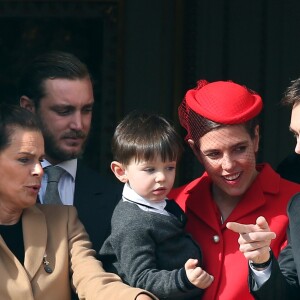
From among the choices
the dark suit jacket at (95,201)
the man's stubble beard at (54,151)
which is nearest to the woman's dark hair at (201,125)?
the dark suit jacket at (95,201)

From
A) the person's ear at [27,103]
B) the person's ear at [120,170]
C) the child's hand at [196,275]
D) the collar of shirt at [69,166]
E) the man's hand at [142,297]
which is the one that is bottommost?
the man's hand at [142,297]

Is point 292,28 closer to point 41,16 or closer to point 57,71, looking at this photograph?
point 41,16

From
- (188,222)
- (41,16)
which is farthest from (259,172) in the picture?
(41,16)

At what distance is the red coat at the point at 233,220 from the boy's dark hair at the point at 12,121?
0.63 meters

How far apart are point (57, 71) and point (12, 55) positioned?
5.50 ft

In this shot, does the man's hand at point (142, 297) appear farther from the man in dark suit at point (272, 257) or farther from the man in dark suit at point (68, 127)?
the man in dark suit at point (68, 127)

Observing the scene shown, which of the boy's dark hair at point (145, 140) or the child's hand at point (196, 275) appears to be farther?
the boy's dark hair at point (145, 140)

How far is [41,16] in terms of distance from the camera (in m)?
6.50

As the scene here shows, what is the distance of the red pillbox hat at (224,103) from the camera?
4.50m

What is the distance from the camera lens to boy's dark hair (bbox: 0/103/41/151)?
4430 millimetres

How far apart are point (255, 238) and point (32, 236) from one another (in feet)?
2.62

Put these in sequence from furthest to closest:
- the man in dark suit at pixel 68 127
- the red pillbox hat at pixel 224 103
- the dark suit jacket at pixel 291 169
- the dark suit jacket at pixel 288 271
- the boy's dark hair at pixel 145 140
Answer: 1. the dark suit jacket at pixel 291 169
2. the man in dark suit at pixel 68 127
3. the red pillbox hat at pixel 224 103
4. the boy's dark hair at pixel 145 140
5. the dark suit jacket at pixel 288 271

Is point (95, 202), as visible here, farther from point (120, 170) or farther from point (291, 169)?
point (291, 169)

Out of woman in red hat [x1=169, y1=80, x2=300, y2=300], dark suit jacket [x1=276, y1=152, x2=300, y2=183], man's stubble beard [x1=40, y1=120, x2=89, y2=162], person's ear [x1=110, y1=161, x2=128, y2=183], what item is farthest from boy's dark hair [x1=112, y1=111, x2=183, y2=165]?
dark suit jacket [x1=276, y1=152, x2=300, y2=183]
